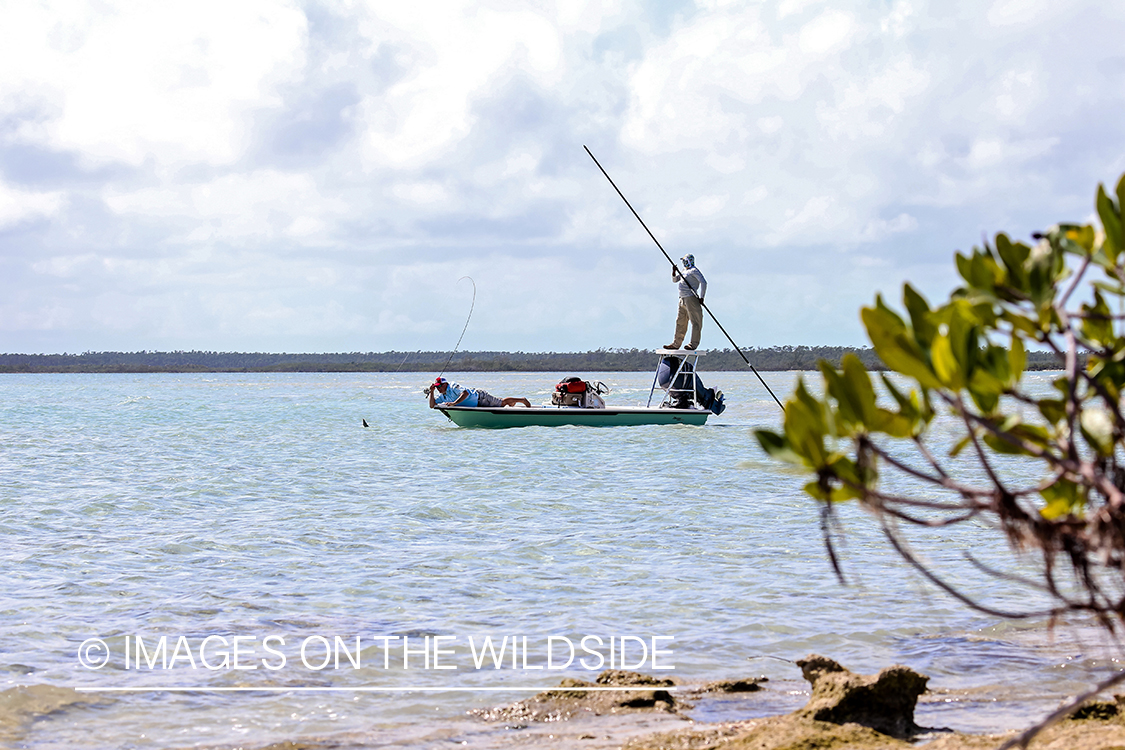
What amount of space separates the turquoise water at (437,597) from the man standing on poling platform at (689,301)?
5410mm

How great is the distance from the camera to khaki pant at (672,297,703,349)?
2205cm

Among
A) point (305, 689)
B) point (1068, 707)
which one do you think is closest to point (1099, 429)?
point (1068, 707)

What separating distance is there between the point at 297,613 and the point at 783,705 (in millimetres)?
3757

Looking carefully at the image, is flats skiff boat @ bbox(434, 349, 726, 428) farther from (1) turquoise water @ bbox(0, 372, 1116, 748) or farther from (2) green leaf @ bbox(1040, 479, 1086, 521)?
(2) green leaf @ bbox(1040, 479, 1086, 521)

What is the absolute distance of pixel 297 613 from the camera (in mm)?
7523

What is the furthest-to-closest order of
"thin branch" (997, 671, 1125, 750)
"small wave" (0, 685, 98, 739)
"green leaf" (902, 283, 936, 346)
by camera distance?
"small wave" (0, 685, 98, 739), "green leaf" (902, 283, 936, 346), "thin branch" (997, 671, 1125, 750)

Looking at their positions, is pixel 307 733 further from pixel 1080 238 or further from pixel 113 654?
pixel 1080 238

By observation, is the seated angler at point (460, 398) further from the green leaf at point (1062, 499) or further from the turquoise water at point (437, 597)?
the green leaf at point (1062, 499)

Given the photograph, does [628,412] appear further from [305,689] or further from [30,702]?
[30,702]

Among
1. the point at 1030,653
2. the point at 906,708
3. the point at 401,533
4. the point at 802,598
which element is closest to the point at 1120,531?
the point at 906,708

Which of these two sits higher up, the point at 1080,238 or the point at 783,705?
the point at 1080,238
